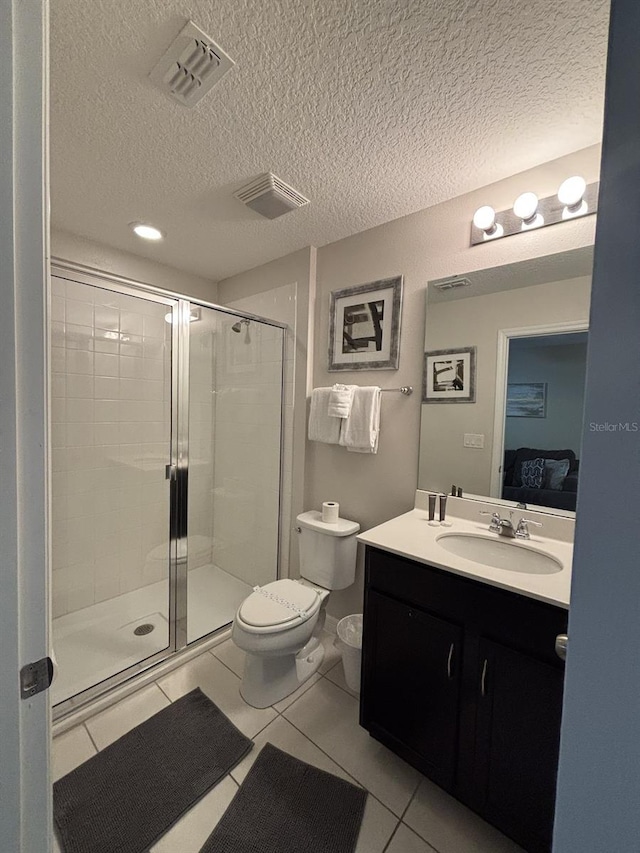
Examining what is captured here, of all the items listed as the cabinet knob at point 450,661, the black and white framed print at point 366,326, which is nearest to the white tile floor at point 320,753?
the cabinet knob at point 450,661

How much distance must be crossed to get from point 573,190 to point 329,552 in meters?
1.96

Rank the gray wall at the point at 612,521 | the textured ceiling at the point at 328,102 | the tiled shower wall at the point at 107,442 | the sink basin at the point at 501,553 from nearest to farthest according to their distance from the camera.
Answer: the gray wall at the point at 612,521, the textured ceiling at the point at 328,102, the sink basin at the point at 501,553, the tiled shower wall at the point at 107,442

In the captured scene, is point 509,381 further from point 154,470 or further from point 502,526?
point 154,470

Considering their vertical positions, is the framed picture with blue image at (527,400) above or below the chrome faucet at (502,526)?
above

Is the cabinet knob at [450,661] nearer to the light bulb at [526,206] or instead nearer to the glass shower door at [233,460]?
the glass shower door at [233,460]

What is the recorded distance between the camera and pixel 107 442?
2215 mm

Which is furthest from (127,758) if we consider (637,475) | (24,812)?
(637,475)

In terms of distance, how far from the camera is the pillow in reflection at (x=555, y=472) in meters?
1.39

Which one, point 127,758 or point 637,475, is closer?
point 637,475

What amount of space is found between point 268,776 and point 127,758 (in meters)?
0.56

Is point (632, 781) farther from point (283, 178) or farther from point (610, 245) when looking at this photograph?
point (283, 178)

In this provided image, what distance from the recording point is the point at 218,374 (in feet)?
8.21

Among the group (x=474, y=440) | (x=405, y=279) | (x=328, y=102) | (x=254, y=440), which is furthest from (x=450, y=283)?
(x=254, y=440)

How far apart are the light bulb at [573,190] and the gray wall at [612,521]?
1.14 metres
